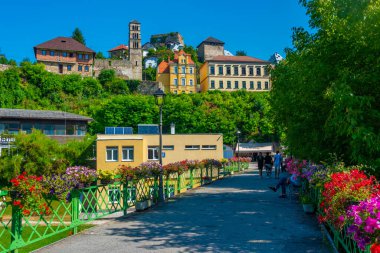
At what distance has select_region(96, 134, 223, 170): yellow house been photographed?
37.5 metres

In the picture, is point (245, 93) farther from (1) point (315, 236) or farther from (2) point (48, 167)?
(1) point (315, 236)

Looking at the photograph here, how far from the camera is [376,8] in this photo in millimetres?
9141

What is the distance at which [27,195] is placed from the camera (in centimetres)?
748

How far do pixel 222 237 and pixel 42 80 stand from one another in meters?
80.6

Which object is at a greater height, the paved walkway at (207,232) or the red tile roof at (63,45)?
the red tile roof at (63,45)

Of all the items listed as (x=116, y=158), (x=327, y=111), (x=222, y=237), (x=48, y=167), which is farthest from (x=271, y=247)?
(x=48, y=167)

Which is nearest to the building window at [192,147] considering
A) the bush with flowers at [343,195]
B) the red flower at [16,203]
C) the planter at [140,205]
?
the planter at [140,205]

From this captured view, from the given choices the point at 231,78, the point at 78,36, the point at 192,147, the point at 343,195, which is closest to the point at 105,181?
the point at 343,195

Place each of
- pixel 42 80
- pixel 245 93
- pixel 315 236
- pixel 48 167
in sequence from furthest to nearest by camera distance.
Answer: pixel 245 93
pixel 42 80
pixel 48 167
pixel 315 236

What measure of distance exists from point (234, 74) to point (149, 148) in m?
62.6

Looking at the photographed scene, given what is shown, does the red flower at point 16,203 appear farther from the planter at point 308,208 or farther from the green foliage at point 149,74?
the green foliage at point 149,74

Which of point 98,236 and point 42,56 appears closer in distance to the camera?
point 98,236

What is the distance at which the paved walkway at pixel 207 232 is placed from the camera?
780 centimetres

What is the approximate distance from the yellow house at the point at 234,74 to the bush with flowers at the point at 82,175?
89.7 metres
